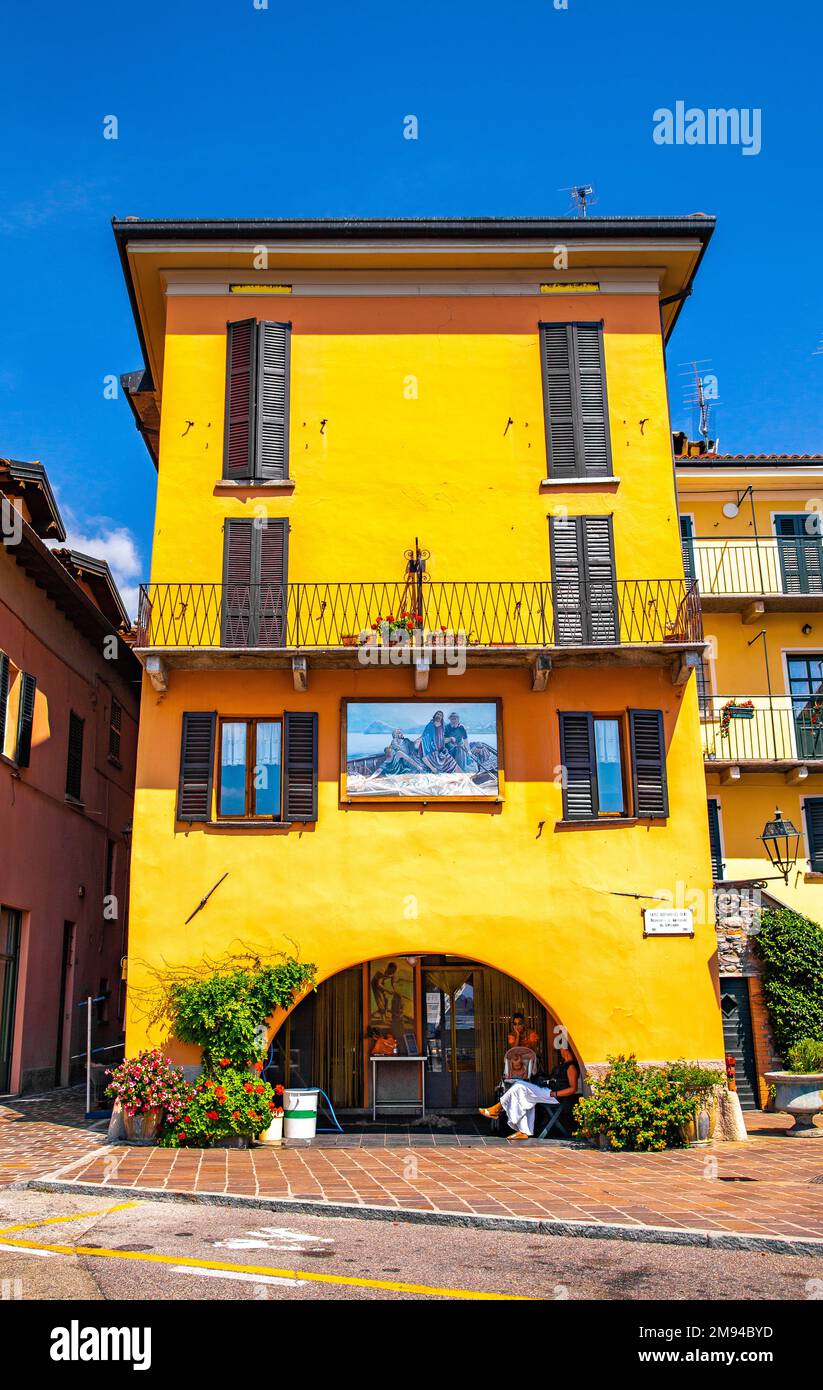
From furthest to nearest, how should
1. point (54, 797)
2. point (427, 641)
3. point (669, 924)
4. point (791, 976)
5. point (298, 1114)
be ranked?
1. point (54, 797)
2. point (791, 976)
3. point (427, 641)
4. point (669, 924)
5. point (298, 1114)

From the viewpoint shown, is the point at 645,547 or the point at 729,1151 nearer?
the point at 729,1151

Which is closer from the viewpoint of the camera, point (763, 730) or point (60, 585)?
point (60, 585)

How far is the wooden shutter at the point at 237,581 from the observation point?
16656 millimetres

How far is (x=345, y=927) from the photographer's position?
15836mm

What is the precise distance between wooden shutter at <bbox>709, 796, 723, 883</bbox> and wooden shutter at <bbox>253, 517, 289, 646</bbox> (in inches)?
418

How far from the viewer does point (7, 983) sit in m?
19.5

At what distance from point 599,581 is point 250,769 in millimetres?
5618

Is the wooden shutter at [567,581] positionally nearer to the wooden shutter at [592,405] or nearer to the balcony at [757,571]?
the wooden shutter at [592,405]

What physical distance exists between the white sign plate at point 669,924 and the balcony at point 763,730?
24.9 ft

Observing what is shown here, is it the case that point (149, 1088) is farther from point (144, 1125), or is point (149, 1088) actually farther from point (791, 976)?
point (791, 976)

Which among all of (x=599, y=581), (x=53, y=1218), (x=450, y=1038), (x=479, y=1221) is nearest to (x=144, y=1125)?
(x=53, y=1218)

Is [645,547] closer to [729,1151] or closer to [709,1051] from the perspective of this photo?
[709,1051]
